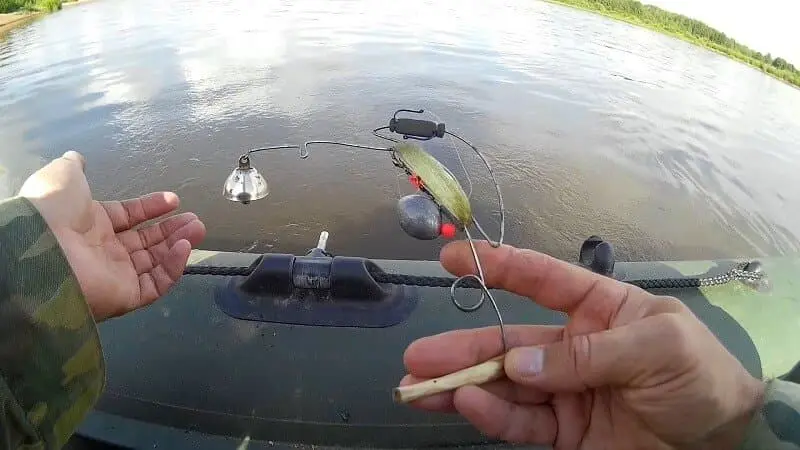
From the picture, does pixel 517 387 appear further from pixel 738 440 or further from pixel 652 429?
pixel 738 440

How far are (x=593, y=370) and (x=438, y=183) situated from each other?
2.04 ft

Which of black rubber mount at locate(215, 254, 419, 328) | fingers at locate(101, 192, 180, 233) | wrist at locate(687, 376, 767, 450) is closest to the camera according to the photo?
wrist at locate(687, 376, 767, 450)

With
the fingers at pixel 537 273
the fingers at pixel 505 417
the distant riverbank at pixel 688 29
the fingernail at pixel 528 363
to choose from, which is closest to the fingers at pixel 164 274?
the fingers at pixel 537 273

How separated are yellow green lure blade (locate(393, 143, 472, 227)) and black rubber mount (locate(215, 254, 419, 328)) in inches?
26.4

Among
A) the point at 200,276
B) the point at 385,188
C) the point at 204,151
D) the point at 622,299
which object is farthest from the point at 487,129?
the point at 622,299

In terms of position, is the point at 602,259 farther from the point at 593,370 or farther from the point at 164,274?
the point at 164,274

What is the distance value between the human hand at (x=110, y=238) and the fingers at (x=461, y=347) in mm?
920

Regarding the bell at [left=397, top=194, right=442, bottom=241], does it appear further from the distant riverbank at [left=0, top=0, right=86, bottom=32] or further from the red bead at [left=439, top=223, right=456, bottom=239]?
the distant riverbank at [left=0, top=0, right=86, bottom=32]

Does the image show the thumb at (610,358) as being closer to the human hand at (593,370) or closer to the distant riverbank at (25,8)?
the human hand at (593,370)

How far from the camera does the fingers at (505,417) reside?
1.24 m

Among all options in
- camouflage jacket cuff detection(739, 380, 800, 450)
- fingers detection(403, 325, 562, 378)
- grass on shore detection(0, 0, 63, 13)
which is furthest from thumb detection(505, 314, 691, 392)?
grass on shore detection(0, 0, 63, 13)

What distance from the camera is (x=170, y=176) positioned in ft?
14.8

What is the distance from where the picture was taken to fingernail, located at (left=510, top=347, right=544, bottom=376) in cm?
122

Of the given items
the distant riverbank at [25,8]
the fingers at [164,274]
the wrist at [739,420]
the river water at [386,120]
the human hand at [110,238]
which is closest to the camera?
the wrist at [739,420]
